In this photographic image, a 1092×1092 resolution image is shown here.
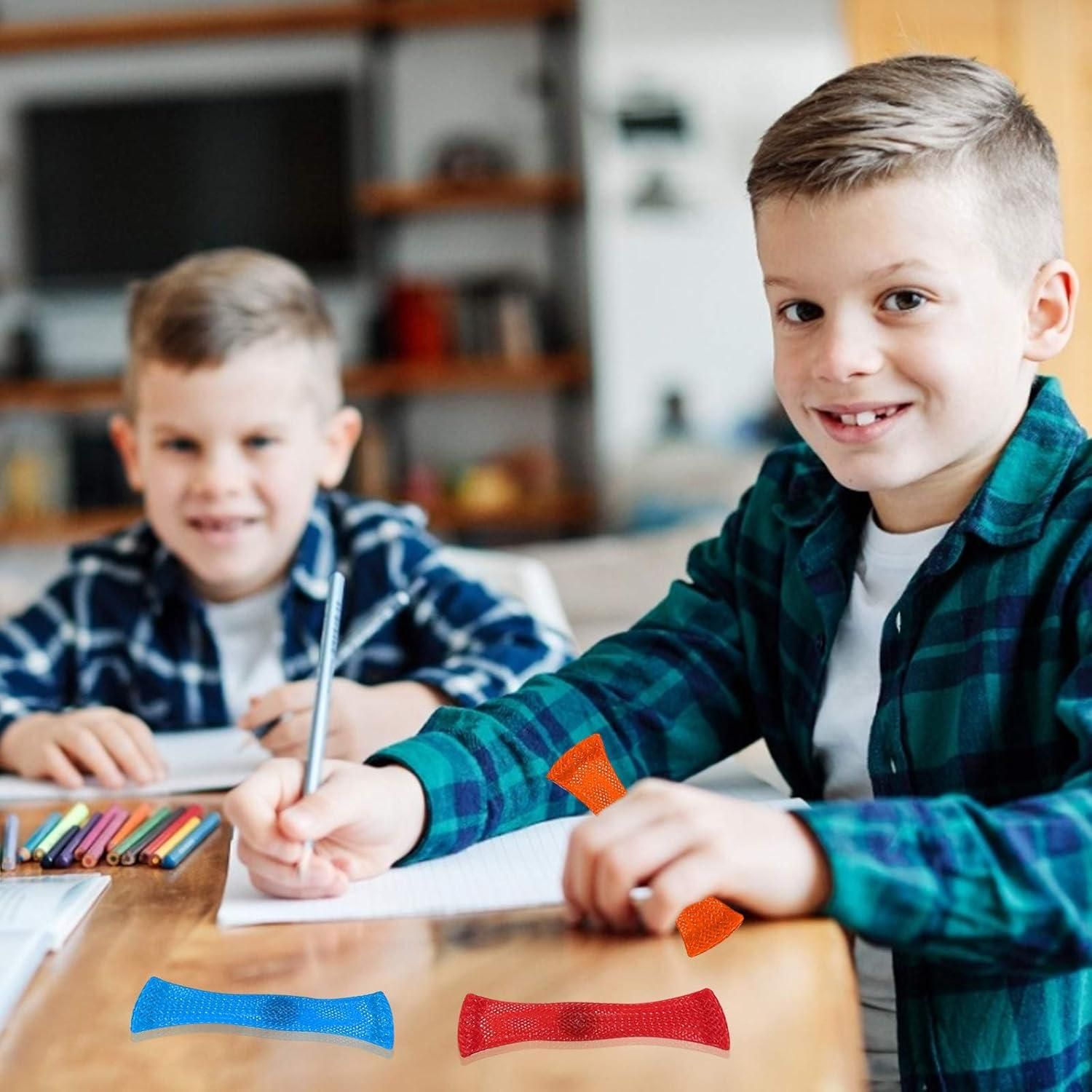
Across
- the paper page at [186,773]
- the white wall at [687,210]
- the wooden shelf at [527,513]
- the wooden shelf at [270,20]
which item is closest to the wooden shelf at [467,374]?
the white wall at [687,210]

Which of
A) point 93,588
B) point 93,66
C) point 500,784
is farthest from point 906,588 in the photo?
point 93,66

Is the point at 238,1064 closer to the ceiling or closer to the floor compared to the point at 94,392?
closer to the floor

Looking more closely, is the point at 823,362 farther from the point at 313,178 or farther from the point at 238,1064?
the point at 313,178

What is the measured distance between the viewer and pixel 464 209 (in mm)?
5000

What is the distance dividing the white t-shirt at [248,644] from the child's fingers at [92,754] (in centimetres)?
31

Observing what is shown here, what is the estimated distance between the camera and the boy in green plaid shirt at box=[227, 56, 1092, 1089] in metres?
0.63

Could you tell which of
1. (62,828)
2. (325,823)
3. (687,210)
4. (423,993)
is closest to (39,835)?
(62,828)

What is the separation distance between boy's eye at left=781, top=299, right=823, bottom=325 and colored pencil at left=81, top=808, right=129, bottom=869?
508mm

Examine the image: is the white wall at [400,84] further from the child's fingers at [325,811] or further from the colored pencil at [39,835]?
the child's fingers at [325,811]

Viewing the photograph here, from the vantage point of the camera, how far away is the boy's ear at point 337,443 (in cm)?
148

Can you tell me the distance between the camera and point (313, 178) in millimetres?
4973

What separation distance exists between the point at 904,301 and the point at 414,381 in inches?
160

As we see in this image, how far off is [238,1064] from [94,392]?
4.65m

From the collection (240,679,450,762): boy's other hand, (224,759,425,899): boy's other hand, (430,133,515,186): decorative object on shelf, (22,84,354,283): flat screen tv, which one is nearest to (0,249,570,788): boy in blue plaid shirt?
(240,679,450,762): boy's other hand
